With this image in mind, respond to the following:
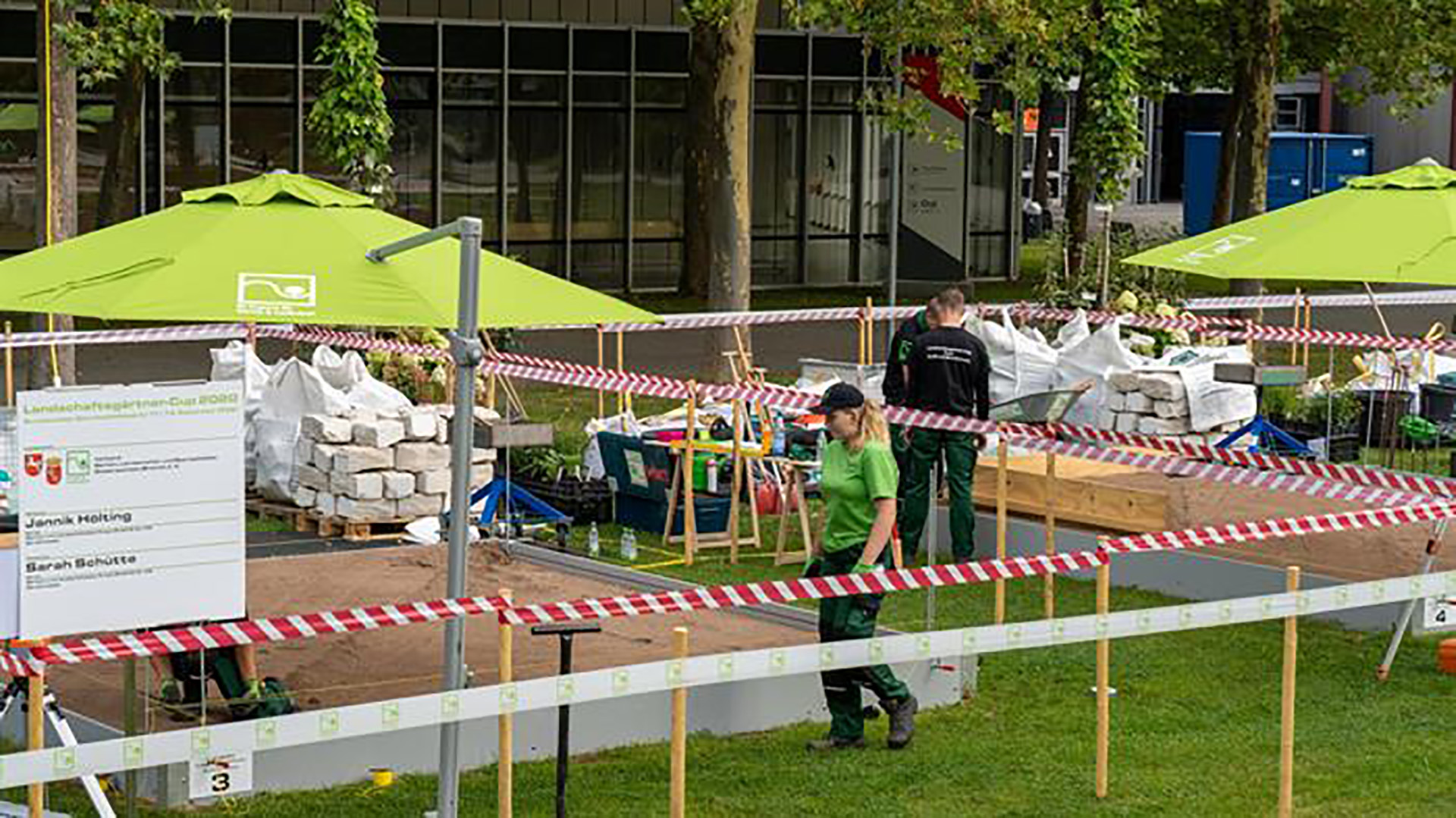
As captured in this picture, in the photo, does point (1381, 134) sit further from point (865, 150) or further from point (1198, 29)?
point (1198, 29)

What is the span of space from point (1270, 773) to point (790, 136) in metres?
29.4

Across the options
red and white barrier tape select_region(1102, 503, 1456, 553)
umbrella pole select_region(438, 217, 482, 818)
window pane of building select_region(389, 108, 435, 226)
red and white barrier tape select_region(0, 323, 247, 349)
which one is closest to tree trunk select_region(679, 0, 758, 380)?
red and white barrier tape select_region(0, 323, 247, 349)

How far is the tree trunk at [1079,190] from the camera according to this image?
28.6 meters

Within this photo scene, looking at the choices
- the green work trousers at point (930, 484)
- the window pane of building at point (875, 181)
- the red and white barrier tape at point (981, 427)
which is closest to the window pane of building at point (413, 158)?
the window pane of building at point (875, 181)

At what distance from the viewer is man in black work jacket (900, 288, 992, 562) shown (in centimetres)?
1609

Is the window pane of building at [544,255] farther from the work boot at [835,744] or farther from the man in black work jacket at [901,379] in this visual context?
the work boot at [835,744]

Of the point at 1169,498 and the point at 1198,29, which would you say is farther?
the point at 1198,29

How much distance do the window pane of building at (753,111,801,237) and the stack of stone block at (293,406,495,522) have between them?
2213cm

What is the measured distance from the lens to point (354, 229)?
1188cm

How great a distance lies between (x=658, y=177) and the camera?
39812 mm

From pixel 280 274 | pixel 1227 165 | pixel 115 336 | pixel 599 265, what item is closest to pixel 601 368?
pixel 115 336

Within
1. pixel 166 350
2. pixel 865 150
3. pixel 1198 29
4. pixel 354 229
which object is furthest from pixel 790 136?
pixel 354 229

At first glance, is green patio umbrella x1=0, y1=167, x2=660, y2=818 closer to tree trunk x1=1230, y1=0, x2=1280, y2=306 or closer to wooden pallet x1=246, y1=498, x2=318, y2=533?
wooden pallet x1=246, y1=498, x2=318, y2=533

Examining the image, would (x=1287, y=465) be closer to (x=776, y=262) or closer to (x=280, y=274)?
(x=280, y=274)
